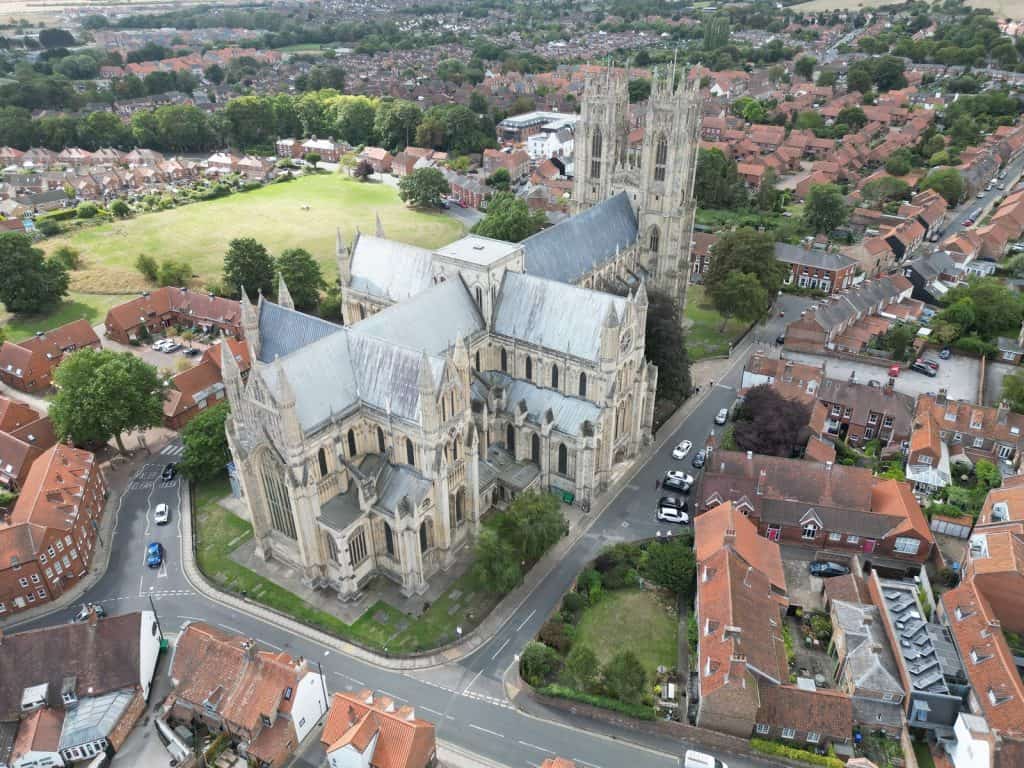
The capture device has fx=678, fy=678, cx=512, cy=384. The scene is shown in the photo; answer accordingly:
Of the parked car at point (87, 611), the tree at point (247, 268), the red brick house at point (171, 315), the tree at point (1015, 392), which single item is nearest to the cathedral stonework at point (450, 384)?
the parked car at point (87, 611)

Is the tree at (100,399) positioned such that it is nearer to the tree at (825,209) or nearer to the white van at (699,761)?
the white van at (699,761)

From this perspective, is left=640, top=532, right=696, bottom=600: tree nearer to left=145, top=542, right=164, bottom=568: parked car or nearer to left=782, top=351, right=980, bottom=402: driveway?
left=782, top=351, right=980, bottom=402: driveway

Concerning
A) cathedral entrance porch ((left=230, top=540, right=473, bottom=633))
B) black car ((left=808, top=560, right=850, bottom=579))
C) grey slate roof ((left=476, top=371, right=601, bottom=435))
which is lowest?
cathedral entrance porch ((left=230, top=540, right=473, bottom=633))

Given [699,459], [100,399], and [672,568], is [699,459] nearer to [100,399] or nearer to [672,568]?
[672,568]

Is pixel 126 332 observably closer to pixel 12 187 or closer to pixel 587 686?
pixel 587 686

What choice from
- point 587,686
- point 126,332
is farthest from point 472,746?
point 126,332

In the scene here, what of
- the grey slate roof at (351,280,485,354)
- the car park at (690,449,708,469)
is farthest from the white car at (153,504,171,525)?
the car park at (690,449,708,469)
